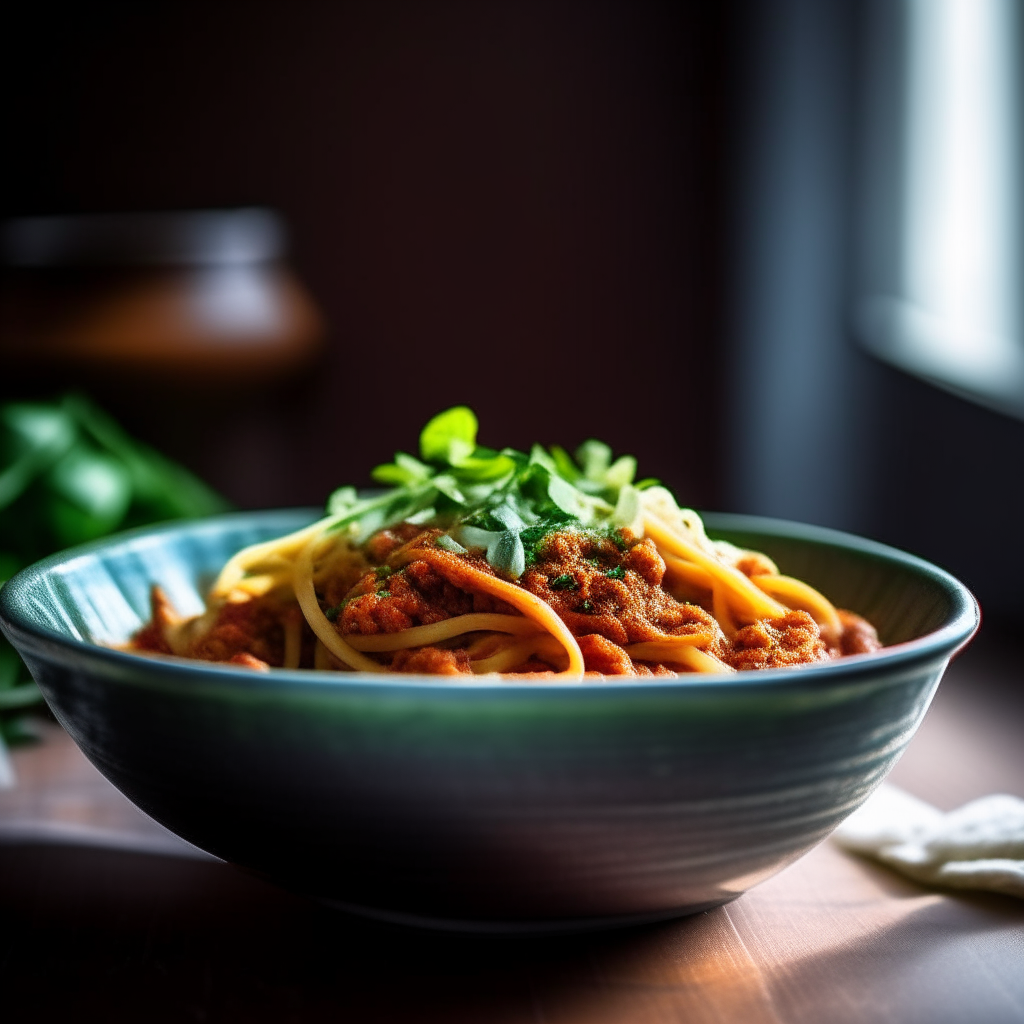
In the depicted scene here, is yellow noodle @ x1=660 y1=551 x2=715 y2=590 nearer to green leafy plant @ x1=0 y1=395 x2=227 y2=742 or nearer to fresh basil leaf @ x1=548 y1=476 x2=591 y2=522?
fresh basil leaf @ x1=548 y1=476 x2=591 y2=522

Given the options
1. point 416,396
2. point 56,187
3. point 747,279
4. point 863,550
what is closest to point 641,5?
point 747,279

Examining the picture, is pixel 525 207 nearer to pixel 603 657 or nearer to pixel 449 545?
pixel 449 545

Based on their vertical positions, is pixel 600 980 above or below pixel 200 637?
below

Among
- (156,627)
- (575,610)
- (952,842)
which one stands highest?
(575,610)

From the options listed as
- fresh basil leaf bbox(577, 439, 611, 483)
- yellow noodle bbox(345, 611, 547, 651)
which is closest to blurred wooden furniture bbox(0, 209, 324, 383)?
fresh basil leaf bbox(577, 439, 611, 483)

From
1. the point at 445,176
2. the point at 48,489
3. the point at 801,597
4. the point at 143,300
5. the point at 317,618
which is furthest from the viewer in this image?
the point at 445,176

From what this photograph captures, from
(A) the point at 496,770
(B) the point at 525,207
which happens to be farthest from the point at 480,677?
(B) the point at 525,207

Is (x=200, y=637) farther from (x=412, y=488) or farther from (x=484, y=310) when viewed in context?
(x=484, y=310)
